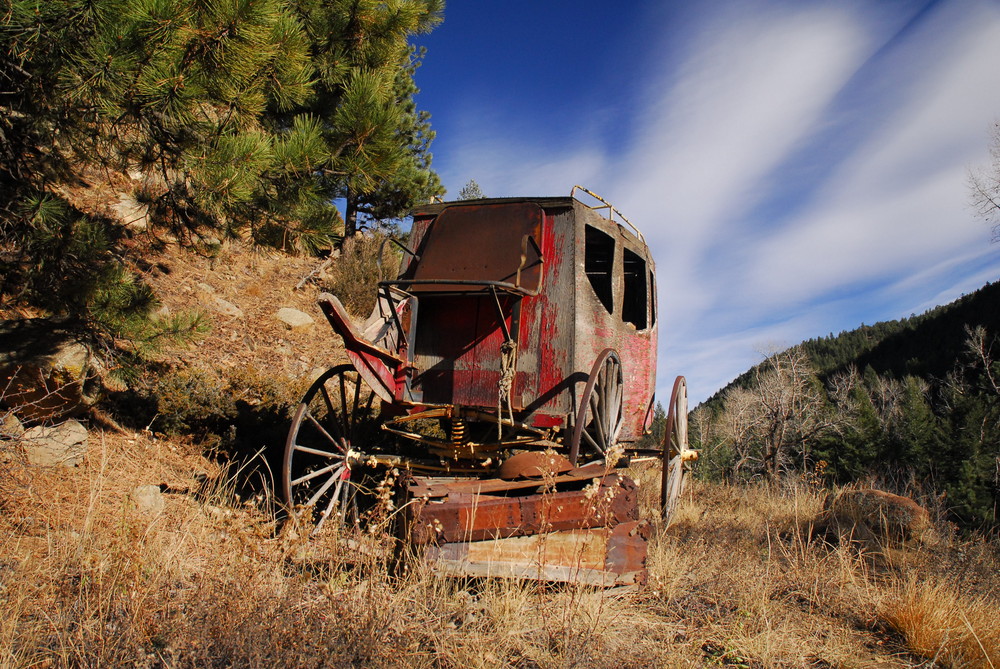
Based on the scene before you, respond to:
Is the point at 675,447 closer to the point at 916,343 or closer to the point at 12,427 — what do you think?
the point at 12,427

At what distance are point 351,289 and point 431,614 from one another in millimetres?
9115

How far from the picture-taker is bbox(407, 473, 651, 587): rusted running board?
3.22 metres

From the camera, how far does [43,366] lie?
485 centimetres

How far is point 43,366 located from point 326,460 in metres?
2.69

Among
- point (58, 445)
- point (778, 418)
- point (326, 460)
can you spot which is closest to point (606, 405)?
point (326, 460)

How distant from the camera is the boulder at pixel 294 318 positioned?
9484 mm

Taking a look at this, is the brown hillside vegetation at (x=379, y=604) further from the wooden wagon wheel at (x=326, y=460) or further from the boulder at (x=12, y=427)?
the wooden wagon wheel at (x=326, y=460)

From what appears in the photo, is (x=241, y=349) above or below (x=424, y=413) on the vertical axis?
above

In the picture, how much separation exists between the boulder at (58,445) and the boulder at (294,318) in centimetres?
453

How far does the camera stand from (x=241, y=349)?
27.1 feet

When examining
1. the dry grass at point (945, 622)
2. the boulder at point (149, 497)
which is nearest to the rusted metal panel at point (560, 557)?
the dry grass at point (945, 622)

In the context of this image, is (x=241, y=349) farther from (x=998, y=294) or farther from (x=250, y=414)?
(x=998, y=294)

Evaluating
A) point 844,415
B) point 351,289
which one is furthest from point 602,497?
point 844,415

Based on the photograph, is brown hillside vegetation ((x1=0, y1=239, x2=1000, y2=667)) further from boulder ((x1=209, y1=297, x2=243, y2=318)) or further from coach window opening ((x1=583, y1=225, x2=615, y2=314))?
boulder ((x1=209, y1=297, x2=243, y2=318))
